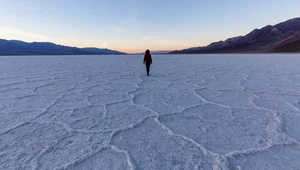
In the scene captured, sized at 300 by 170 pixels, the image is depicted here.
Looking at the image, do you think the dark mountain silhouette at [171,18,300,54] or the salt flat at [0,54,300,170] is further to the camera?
the dark mountain silhouette at [171,18,300,54]

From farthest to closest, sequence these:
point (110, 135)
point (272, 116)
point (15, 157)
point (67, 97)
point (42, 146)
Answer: point (67, 97)
point (272, 116)
point (110, 135)
point (42, 146)
point (15, 157)

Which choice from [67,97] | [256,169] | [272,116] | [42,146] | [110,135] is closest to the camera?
[256,169]

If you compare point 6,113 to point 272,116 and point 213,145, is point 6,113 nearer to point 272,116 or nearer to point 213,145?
point 213,145

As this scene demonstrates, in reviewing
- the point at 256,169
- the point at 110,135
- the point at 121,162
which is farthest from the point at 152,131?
the point at 256,169

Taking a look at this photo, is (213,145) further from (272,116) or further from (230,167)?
(272,116)

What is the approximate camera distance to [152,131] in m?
1.60

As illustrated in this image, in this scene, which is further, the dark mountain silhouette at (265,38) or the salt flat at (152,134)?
the dark mountain silhouette at (265,38)

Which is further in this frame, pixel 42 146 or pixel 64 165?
pixel 42 146

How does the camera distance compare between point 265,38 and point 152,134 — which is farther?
point 265,38

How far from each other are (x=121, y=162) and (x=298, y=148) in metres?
1.37

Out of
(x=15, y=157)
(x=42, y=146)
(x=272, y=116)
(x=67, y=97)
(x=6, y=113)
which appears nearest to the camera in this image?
(x=15, y=157)

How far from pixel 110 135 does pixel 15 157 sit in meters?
0.70

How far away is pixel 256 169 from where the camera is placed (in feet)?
3.55

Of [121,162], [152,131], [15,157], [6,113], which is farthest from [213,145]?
[6,113]
